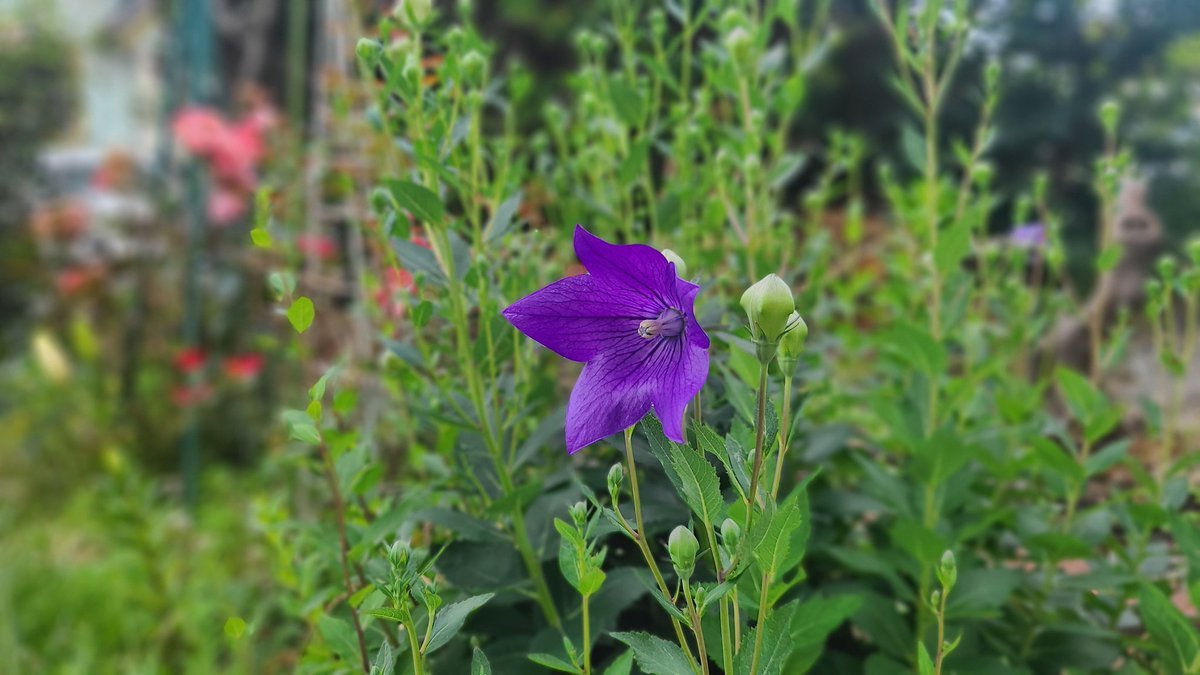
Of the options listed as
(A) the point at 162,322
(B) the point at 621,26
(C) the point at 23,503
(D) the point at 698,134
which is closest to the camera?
(D) the point at 698,134

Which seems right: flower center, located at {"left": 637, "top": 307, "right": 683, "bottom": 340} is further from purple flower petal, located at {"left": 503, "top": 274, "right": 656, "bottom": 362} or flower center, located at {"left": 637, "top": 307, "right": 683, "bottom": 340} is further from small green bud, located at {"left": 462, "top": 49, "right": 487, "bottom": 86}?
small green bud, located at {"left": 462, "top": 49, "right": 487, "bottom": 86}

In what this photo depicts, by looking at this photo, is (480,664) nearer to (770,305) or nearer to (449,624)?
(449,624)

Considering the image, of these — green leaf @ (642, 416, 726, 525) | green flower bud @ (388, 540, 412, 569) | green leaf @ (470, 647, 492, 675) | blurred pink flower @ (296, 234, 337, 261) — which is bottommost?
blurred pink flower @ (296, 234, 337, 261)

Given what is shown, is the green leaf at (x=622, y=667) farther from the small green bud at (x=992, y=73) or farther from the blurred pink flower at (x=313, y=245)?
the blurred pink flower at (x=313, y=245)

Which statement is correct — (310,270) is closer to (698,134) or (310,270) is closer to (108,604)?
(108,604)

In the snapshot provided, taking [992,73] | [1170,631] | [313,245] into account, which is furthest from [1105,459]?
[313,245]

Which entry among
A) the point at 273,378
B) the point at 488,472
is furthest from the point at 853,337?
the point at 273,378

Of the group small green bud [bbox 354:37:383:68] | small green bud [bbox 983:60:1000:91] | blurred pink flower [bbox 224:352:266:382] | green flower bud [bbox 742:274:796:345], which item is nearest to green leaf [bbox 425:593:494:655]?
green flower bud [bbox 742:274:796:345]
